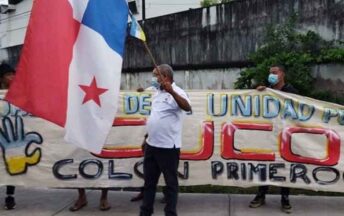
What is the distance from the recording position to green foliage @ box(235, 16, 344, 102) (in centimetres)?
1204

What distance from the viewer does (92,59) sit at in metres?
5.52

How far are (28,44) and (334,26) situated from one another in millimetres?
8331

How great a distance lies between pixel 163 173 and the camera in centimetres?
593

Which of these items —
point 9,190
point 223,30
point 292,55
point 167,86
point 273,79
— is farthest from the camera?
point 223,30

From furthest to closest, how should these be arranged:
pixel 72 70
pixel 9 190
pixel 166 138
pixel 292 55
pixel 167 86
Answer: pixel 292 55
pixel 9 190
pixel 166 138
pixel 167 86
pixel 72 70

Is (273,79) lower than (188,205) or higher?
higher

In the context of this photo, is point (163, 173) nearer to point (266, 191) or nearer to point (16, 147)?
point (266, 191)

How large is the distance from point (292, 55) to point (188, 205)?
6009 mm

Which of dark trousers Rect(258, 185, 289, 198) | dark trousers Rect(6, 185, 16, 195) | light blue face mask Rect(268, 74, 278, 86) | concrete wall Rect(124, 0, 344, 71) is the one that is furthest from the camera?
concrete wall Rect(124, 0, 344, 71)

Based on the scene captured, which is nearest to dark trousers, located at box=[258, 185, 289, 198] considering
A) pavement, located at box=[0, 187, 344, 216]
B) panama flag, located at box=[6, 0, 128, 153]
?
pavement, located at box=[0, 187, 344, 216]

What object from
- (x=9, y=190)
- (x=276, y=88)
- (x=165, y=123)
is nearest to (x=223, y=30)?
(x=276, y=88)

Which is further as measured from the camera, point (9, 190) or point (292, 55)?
point (292, 55)

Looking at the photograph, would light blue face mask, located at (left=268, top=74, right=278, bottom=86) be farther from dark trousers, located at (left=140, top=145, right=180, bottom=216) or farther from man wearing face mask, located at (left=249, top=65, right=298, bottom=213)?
dark trousers, located at (left=140, top=145, right=180, bottom=216)

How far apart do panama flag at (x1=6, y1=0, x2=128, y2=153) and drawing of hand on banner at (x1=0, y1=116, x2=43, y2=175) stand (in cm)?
190
